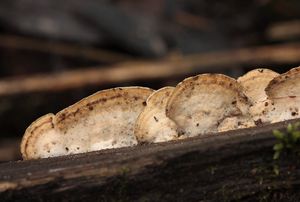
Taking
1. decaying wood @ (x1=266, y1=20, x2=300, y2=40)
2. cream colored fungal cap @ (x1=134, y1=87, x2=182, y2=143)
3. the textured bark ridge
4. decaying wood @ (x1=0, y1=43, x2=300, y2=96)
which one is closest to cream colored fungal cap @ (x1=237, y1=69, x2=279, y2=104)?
the textured bark ridge

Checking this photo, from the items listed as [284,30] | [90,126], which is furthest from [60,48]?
[90,126]

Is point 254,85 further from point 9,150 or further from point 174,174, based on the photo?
point 9,150

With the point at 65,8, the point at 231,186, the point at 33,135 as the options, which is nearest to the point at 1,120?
the point at 65,8

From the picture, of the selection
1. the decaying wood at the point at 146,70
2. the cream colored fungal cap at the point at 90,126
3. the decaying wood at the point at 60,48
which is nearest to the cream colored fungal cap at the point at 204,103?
the cream colored fungal cap at the point at 90,126

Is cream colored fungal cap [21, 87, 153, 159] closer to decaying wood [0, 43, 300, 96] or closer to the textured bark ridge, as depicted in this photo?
the textured bark ridge

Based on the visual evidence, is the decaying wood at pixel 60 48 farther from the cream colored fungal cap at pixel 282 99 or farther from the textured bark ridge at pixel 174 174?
the textured bark ridge at pixel 174 174
